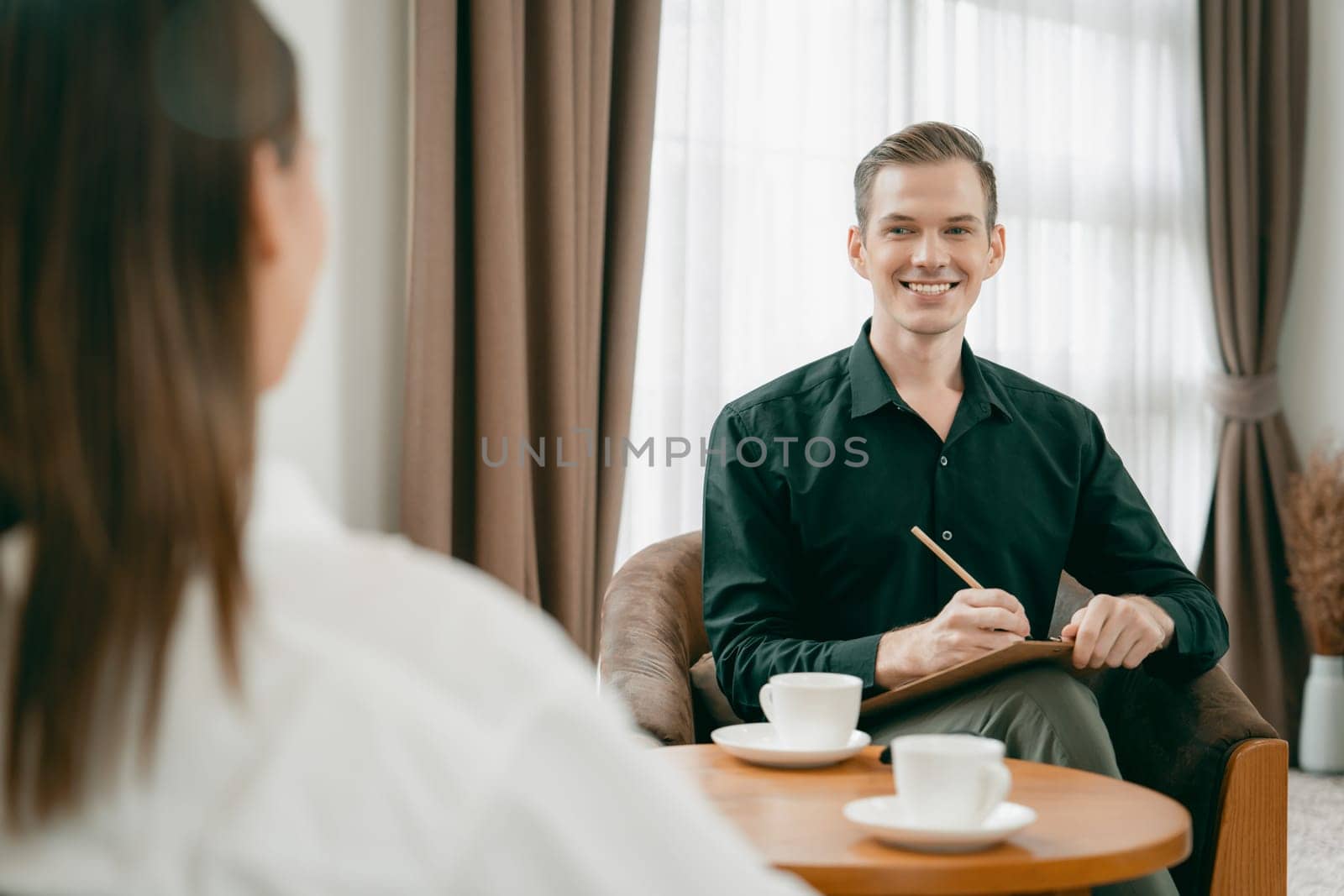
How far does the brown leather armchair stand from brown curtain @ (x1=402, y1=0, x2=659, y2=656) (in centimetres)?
65

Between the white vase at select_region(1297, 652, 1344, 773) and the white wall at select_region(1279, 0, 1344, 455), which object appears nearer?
the white vase at select_region(1297, 652, 1344, 773)

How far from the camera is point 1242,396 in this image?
4102mm

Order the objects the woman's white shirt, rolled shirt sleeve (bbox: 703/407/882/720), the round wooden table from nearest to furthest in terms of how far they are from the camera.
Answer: the woman's white shirt, the round wooden table, rolled shirt sleeve (bbox: 703/407/882/720)

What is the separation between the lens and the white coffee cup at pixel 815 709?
1.25 m

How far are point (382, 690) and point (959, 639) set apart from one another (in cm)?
117

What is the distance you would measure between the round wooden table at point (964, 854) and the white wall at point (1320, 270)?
3.48 metres

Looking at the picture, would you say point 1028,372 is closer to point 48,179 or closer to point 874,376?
point 874,376

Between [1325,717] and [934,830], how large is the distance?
11.1 feet

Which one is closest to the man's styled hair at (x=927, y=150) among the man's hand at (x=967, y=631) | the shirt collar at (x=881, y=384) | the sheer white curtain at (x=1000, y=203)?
the shirt collar at (x=881, y=384)

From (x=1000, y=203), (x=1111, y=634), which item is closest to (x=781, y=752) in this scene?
(x=1111, y=634)

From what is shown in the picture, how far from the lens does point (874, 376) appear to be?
200 cm

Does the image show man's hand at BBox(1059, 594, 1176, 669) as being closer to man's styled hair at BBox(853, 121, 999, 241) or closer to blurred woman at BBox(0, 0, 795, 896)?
man's styled hair at BBox(853, 121, 999, 241)

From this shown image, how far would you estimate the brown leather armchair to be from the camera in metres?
1.58

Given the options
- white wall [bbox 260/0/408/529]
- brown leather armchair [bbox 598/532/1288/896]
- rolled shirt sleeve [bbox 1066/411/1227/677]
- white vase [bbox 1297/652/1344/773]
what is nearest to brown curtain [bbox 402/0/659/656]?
white wall [bbox 260/0/408/529]
